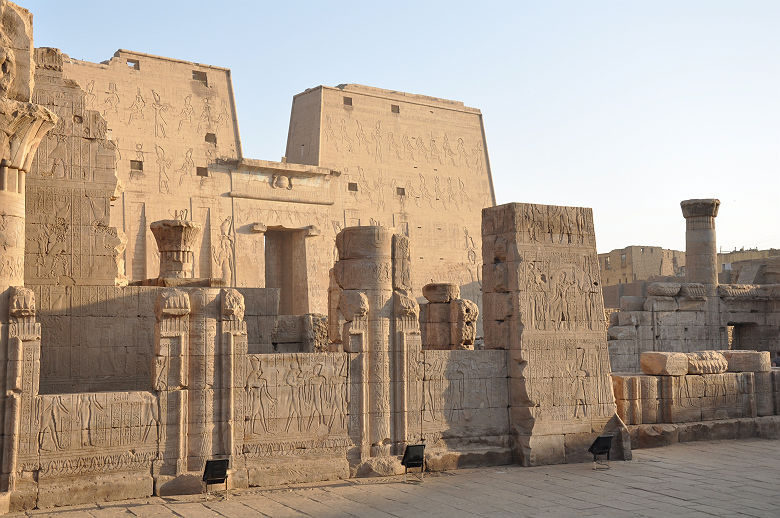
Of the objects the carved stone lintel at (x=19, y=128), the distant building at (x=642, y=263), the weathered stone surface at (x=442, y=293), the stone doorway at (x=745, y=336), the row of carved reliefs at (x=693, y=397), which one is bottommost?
the row of carved reliefs at (x=693, y=397)

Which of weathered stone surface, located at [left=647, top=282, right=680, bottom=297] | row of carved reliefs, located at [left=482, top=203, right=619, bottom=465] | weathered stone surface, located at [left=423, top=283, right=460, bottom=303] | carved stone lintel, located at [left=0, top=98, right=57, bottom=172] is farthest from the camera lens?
weathered stone surface, located at [left=647, top=282, right=680, bottom=297]

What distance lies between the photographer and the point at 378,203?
2416 centimetres

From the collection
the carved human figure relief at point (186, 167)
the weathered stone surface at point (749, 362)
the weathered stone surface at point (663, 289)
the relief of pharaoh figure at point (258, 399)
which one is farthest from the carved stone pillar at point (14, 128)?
the weathered stone surface at point (663, 289)

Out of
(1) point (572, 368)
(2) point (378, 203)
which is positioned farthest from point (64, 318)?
(2) point (378, 203)

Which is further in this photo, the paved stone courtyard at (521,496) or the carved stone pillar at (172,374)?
the carved stone pillar at (172,374)

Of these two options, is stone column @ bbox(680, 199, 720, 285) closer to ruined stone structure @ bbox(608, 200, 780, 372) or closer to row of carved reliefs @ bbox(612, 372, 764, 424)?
ruined stone structure @ bbox(608, 200, 780, 372)

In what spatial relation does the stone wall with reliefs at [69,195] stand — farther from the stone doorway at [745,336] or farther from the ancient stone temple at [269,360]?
the stone doorway at [745,336]

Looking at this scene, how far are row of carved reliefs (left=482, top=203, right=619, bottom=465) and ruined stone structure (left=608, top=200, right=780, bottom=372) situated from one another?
27.6 feet

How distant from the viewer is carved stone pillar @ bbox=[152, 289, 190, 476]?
834 centimetres

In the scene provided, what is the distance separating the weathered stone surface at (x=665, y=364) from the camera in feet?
39.3

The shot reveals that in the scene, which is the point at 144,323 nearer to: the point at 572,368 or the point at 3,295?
the point at 3,295

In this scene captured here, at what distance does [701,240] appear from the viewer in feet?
Result: 67.7

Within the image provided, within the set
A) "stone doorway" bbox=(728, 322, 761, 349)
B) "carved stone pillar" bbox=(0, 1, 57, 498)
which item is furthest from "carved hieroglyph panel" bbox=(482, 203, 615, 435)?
"stone doorway" bbox=(728, 322, 761, 349)

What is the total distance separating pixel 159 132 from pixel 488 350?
13.2m
